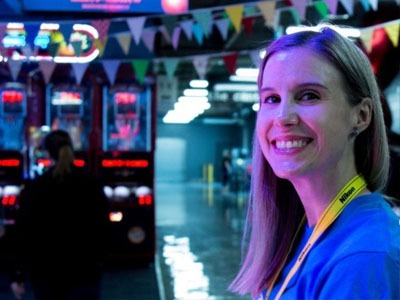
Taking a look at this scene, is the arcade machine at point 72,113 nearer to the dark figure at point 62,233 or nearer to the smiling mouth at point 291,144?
the dark figure at point 62,233

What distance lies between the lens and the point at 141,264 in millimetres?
6465

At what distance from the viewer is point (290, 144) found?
1.03 metres

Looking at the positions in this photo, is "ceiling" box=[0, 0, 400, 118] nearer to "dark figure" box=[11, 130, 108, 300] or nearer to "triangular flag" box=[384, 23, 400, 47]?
"triangular flag" box=[384, 23, 400, 47]

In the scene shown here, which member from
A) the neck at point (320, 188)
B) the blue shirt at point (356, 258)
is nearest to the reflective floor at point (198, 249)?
the neck at point (320, 188)

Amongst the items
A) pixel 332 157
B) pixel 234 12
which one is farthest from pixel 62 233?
pixel 234 12

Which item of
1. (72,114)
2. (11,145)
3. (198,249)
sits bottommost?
(198,249)

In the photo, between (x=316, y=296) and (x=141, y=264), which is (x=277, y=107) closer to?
(x=316, y=296)

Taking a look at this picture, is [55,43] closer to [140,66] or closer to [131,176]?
[140,66]

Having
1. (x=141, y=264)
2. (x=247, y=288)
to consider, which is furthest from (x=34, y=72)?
(x=247, y=288)

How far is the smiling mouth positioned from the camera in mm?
1003

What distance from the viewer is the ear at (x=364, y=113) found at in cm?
103

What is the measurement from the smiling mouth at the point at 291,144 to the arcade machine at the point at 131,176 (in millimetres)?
5312

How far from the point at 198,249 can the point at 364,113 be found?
6822mm

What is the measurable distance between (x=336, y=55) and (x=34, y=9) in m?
4.73
